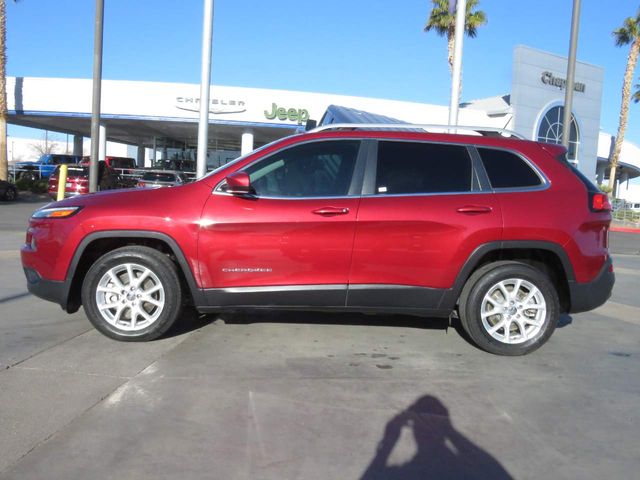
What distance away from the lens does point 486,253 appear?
4.68 m

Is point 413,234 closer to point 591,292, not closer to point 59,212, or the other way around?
point 591,292

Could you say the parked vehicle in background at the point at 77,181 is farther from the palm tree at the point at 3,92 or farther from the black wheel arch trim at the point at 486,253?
the black wheel arch trim at the point at 486,253

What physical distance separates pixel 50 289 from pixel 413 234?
10.2 feet

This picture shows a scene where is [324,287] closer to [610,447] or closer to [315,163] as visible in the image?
[315,163]

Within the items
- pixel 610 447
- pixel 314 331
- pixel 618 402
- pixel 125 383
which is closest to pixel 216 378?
pixel 125 383

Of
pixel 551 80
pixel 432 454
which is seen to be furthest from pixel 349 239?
pixel 551 80

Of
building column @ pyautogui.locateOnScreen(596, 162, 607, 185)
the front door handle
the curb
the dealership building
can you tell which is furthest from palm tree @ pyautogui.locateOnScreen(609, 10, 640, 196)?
the front door handle

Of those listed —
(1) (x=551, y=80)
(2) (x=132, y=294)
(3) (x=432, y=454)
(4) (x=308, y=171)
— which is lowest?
(3) (x=432, y=454)

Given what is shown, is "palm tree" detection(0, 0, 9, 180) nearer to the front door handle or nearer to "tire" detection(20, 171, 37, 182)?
"tire" detection(20, 171, 37, 182)

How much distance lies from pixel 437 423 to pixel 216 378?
163 cm

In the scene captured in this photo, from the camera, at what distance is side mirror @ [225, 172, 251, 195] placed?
4391 millimetres

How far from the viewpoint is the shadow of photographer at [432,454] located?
2.88m

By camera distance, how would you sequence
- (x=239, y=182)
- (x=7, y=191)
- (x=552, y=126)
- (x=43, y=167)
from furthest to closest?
(x=552, y=126), (x=43, y=167), (x=7, y=191), (x=239, y=182)

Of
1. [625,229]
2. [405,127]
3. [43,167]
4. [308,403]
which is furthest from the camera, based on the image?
[43,167]
